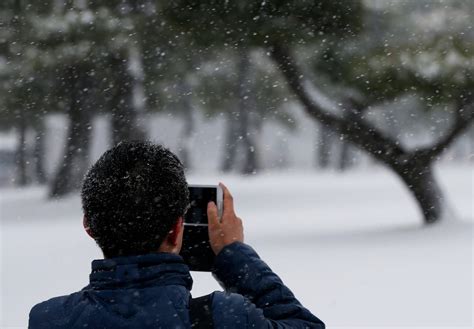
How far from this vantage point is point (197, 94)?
710 inches

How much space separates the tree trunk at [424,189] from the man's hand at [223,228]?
8592 millimetres

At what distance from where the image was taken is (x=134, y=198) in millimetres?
1212

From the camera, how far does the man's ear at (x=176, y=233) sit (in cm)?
124

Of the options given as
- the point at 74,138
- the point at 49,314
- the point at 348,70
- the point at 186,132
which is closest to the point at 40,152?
the point at 186,132

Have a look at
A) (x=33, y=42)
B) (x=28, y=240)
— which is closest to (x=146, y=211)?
(x=28, y=240)

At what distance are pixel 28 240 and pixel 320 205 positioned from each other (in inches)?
240

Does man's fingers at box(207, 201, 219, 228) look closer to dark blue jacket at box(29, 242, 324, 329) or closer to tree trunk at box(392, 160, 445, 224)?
dark blue jacket at box(29, 242, 324, 329)

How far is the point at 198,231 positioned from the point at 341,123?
8.57 meters

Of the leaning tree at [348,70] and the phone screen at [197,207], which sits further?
the leaning tree at [348,70]

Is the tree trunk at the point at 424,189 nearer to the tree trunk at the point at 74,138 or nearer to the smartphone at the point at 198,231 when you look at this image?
the smartphone at the point at 198,231

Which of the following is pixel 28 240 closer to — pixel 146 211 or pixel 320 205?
pixel 320 205

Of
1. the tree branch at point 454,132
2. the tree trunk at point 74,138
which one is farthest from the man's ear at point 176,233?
the tree trunk at point 74,138

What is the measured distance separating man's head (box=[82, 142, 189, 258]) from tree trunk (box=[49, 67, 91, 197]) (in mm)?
15953

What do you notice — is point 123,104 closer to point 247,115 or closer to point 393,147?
point 393,147
